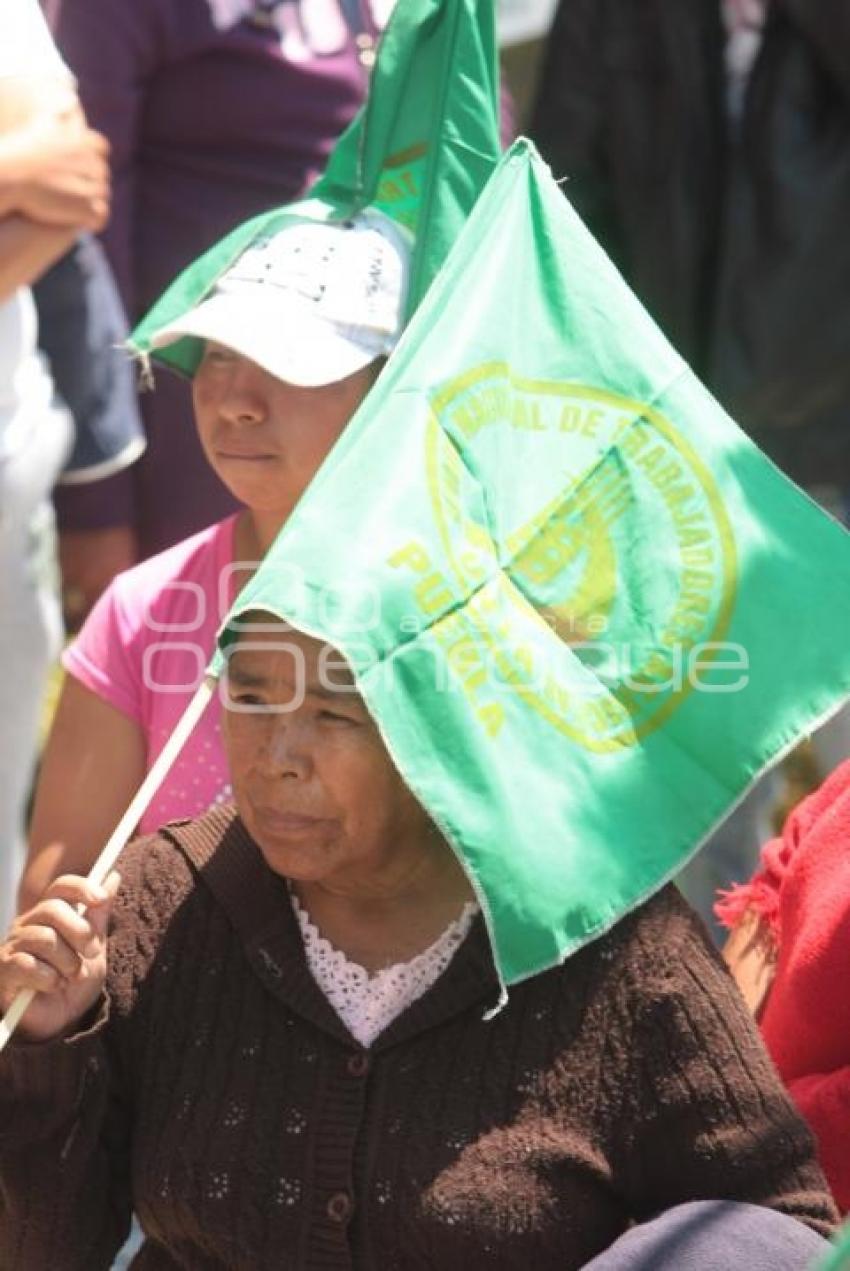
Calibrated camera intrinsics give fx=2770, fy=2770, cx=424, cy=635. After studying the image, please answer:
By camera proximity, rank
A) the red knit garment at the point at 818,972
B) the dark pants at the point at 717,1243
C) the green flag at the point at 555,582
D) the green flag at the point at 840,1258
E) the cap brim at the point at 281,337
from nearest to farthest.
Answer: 1. the green flag at the point at 840,1258
2. the dark pants at the point at 717,1243
3. the green flag at the point at 555,582
4. the red knit garment at the point at 818,972
5. the cap brim at the point at 281,337

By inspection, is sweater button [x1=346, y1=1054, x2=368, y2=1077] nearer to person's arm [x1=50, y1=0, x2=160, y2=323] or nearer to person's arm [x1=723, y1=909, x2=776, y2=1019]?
person's arm [x1=723, y1=909, x2=776, y2=1019]

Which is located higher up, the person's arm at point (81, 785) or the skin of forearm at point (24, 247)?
the skin of forearm at point (24, 247)

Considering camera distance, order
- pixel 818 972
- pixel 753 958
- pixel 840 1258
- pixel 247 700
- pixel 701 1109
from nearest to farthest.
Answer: pixel 840 1258 < pixel 701 1109 < pixel 247 700 < pixel 818 972 < pixel 753 958

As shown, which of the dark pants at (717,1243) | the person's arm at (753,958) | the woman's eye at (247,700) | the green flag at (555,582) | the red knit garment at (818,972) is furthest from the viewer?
the person's arm at (753,958)

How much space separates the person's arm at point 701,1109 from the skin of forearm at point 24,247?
1648 millimetres

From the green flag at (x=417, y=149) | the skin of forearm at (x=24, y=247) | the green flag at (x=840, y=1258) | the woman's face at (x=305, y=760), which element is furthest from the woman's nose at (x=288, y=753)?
the skin of forearm at (x=24, y=247)

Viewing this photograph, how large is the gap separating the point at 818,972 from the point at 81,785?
3.59 feet

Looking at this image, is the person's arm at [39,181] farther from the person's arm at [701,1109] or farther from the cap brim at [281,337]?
the person's arm at [701,1109]

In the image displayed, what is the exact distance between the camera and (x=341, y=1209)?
2809 millimetres

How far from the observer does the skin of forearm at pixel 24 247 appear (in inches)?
157

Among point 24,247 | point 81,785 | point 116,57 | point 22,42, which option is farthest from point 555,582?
point 116,57

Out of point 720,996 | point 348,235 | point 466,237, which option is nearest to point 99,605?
point 348,235

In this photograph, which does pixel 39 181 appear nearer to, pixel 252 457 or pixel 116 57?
pixel 252 457

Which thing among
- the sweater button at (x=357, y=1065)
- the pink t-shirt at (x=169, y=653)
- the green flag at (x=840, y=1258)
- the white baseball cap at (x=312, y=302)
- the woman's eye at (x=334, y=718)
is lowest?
the pink t-shirt at (x=169, y=653)
